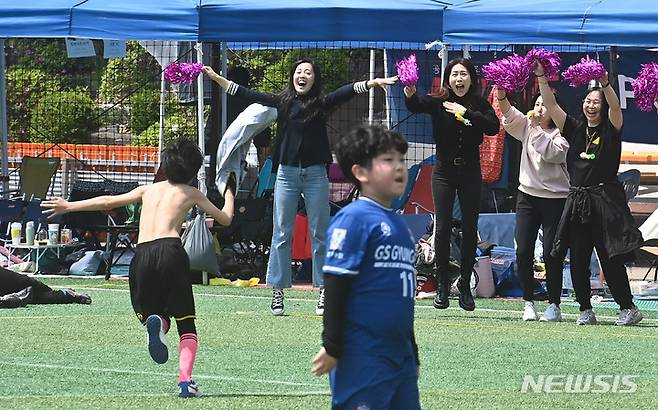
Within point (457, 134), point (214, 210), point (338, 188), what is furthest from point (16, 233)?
point (214, 210)

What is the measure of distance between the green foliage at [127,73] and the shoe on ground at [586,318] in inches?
727

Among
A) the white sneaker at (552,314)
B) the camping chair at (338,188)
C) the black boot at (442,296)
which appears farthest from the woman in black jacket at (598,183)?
the camping chair at (338,188)

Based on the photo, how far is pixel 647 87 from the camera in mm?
10695

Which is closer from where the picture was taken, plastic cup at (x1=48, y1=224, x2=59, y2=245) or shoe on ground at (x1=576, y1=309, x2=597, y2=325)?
shoe on ground at (x1=576, y1=309, x2=597, y2=325)

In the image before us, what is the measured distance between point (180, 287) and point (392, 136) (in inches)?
103

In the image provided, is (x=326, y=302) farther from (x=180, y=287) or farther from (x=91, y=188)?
(x=91, y=188)

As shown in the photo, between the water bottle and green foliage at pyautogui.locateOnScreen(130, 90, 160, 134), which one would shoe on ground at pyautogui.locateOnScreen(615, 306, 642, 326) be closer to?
the water bottle

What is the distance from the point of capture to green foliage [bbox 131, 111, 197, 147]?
23734 mm

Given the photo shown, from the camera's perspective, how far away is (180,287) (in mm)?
7367

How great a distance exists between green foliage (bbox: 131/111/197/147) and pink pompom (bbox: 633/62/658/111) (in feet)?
40.0

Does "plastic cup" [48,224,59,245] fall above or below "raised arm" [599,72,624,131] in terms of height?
below

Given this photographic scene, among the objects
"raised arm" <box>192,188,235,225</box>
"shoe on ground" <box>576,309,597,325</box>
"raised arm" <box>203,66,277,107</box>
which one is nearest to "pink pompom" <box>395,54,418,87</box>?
"raised arm" <box>203,66,277,107</box>

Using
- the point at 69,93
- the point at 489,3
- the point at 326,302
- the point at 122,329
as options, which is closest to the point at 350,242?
the point at 326,302

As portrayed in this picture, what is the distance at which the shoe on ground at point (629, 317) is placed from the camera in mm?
10844
